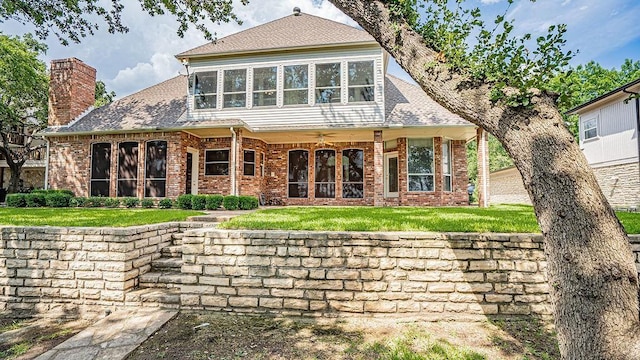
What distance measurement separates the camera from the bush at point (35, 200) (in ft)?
35.0

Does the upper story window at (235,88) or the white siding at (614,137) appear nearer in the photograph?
the upper story window at (235,88)

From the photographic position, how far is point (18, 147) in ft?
67.9

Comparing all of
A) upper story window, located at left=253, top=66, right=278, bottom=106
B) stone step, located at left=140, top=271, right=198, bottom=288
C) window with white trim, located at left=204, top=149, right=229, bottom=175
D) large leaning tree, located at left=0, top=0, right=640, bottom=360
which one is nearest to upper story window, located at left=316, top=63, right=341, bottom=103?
upper story window, located at left=253, top=66, right=278, bottom=106

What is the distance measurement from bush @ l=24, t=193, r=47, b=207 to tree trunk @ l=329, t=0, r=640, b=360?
13421 millimetres

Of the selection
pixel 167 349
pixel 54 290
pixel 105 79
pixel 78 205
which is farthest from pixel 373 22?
pixel 105 79

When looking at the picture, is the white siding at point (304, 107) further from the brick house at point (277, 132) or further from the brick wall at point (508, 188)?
the brick wall at point (508, 188)

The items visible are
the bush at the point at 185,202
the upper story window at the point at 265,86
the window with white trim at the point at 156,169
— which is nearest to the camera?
the bush at the point at 185,202

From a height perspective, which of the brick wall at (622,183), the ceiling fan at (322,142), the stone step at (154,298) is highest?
the ceiling fan at (322,142)

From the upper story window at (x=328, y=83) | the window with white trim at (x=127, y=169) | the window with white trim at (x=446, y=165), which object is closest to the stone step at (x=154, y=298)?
the window with white trim at (x=127, y=169)

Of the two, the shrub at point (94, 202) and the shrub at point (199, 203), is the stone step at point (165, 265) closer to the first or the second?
the shrub at point (199, 203)

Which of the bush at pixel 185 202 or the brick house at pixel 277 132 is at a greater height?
the brick house at pixel 277 132

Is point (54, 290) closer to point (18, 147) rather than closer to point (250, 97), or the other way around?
point (250, 97)

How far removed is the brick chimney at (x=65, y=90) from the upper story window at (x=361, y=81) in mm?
11002

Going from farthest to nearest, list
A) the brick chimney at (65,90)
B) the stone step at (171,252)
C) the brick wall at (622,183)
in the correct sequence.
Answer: the brick chimney at (65,90)
the brick wall at (622,183)
the stone step at (171,252)
